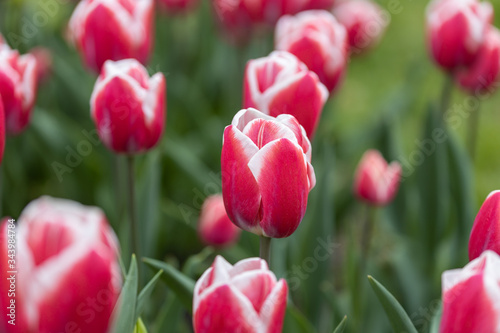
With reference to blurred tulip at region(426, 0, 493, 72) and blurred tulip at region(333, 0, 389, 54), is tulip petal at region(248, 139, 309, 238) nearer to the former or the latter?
blurred tulip at region(426, 0, 493, 72)

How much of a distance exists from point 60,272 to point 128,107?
0.50 m

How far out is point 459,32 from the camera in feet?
4.39

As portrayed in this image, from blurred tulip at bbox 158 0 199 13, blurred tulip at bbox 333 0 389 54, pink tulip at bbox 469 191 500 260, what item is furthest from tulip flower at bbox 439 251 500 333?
blurred tulip at bbox 158 0 199 13

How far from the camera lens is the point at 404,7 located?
12.0 ft

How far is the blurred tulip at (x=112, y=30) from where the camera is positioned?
1136 millimetres

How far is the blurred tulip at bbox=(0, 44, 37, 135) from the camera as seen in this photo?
3.04 feet

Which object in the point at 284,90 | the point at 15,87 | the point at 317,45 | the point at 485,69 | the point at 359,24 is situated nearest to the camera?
the point at 284,90

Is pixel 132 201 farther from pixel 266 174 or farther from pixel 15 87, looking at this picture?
pixel 266 174

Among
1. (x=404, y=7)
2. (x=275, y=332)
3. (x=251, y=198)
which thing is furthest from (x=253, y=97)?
(x=404, y=7)

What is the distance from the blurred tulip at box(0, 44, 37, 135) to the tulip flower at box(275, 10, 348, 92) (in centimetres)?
41

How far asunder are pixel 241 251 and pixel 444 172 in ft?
1.50

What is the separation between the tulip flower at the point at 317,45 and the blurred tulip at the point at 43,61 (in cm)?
93

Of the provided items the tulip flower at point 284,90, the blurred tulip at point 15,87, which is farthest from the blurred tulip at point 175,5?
the tulip flower at point 284,90

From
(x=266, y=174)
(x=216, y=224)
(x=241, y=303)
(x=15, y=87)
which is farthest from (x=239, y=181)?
(x=216, y=224)
